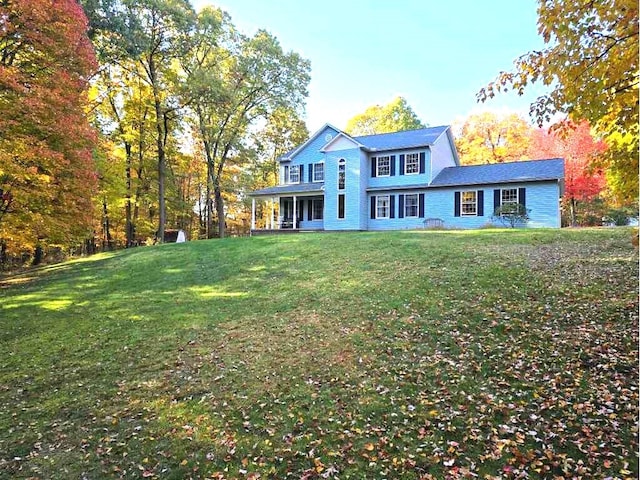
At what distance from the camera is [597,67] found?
4.29m

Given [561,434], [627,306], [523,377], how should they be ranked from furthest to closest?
[627,306] < [523,377] < [561,434]

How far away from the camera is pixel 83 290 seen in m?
12.4

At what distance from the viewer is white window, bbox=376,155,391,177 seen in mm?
24317

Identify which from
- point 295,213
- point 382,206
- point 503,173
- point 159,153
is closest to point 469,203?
point 503,173

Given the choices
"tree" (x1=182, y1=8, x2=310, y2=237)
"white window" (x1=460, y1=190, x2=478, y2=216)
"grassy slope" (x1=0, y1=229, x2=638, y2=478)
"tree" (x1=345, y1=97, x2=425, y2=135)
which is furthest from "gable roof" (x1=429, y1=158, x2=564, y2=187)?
"tree" (x1=345, y1=97, x2=425, y2=135)

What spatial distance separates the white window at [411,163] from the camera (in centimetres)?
2338

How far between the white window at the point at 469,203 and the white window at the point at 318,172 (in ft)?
31.1

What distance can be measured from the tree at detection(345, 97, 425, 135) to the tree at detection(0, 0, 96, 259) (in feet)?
112

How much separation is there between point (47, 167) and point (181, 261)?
5246 millimetres

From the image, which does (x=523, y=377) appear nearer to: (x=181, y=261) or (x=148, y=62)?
(x=181, y=261)

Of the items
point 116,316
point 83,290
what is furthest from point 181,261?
point 116,316

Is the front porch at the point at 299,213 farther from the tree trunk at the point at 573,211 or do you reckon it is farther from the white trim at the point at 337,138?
the tree trunk at the point at 573,211

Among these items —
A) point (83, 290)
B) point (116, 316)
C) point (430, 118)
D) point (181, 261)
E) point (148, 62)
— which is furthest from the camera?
point (430, 118)

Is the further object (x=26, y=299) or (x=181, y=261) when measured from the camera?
(x=181, y=261)
